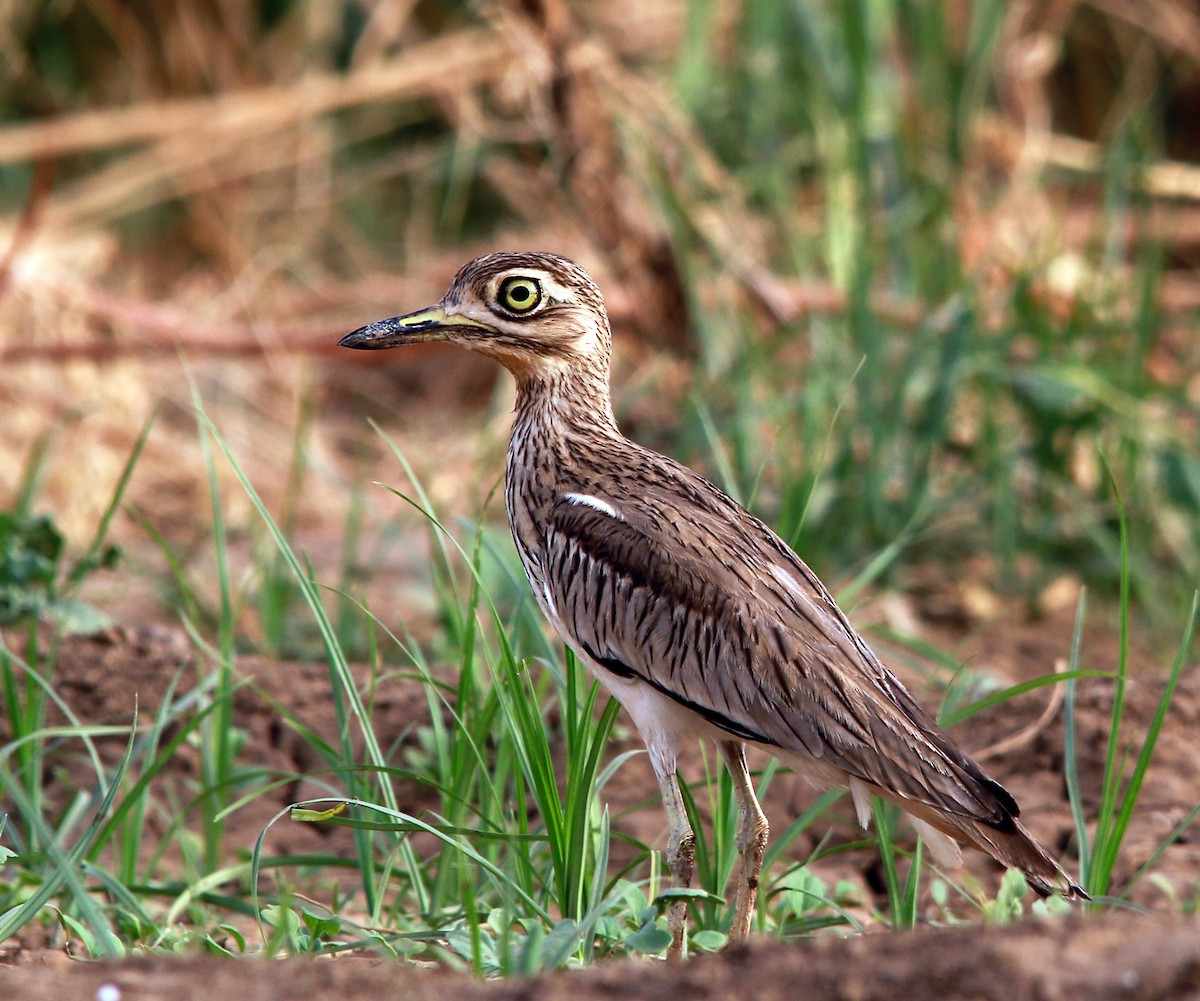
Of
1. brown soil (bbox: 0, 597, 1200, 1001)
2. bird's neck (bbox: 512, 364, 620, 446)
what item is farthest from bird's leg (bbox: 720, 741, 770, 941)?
Answer: bird's neck (bbox: 512, 364, 620, 446)

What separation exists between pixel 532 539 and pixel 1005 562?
2.53 metres

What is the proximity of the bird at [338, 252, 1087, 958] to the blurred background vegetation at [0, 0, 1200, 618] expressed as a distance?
1.87 feet

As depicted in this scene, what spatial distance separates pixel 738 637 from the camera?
→ 3.12m

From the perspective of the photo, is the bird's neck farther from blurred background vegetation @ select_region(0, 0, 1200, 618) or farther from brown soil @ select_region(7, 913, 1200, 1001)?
brown soil @ select_region(7, 913, 1200, 1001)

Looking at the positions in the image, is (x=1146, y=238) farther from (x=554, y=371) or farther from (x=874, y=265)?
(x=554, y=371)

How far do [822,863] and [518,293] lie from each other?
1.43m

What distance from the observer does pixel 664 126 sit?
250 inches

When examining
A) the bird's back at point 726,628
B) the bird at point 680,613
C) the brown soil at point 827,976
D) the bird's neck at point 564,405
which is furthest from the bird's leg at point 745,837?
the brown soil at point 827,976

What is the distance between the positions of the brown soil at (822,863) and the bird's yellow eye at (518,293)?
0.90 metres

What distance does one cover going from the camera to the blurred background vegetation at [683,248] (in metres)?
5.64

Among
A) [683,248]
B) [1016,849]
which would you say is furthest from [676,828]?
[683,248]

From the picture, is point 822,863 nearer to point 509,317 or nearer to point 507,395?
point 509,317

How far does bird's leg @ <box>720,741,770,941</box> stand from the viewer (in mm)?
3051

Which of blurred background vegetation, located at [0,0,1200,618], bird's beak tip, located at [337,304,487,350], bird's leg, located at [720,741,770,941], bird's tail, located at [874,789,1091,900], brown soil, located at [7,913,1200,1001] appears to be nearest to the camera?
brown soil, located at [7,913,1200,1001]
